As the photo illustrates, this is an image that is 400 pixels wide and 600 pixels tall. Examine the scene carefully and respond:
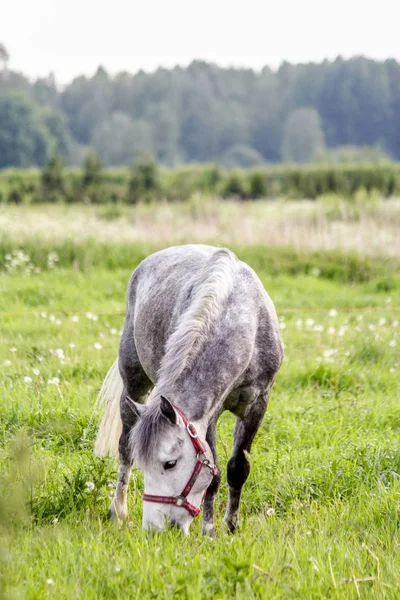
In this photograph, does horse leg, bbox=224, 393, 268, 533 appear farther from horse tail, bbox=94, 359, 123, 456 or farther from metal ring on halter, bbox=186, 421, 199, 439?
horse tail, bbox=94, 359, 123, 456

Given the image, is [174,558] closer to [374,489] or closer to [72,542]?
[72,542]

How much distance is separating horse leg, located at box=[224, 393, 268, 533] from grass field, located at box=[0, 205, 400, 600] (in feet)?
0.48

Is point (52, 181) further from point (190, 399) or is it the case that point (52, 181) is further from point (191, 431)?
point (191, 431)

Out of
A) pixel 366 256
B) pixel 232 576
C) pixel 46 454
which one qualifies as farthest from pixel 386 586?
pixel 366 256

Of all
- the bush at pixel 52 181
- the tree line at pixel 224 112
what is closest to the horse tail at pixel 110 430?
the bush at pixel 52 181

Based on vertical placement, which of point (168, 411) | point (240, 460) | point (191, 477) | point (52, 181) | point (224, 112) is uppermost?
point (224, 112)

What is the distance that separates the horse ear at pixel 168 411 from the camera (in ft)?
9.80

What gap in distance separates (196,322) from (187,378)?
30cm

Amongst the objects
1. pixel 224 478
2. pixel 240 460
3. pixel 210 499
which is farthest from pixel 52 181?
pixel 210 499

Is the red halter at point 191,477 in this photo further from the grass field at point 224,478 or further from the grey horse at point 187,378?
the grass field at point 224,478

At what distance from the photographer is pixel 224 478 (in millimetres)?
4461

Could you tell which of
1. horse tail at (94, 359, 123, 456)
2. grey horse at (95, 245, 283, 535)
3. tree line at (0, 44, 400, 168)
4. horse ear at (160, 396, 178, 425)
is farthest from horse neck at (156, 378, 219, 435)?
tree line at (0, 44, 400, 168)

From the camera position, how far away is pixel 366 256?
43.6ft

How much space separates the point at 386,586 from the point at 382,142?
90045 millimetres
